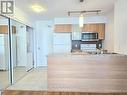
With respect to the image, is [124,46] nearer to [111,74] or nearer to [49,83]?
[111,74]

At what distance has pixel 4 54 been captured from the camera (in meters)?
4.56

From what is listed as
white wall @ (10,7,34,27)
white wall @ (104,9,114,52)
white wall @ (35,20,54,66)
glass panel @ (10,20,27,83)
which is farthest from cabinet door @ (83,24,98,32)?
glass panel @ (10,20,27,83)

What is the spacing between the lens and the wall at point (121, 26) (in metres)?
3.96

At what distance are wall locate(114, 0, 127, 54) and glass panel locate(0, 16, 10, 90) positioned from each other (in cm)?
311

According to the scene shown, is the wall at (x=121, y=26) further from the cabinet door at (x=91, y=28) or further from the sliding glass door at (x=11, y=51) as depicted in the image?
the sliding glass door at (x=11, y=51)

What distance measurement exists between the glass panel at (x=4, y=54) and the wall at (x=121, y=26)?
3115 mm

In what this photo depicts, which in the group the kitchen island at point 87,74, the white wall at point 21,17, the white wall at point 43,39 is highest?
the white wall at point 21,17

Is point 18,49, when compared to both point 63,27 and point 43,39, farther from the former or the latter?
point 43,39

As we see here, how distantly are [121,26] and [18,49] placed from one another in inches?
135

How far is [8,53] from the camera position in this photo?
15.8ft

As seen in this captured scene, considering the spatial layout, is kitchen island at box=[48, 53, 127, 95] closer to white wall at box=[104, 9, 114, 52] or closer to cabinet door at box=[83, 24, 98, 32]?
white wall at box=[104, 9, 114, 52]

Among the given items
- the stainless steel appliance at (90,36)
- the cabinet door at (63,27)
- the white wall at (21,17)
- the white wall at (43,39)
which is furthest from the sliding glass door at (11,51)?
the stainless steel appliance at (90,36)

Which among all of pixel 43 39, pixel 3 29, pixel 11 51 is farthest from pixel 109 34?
pixel 3 29

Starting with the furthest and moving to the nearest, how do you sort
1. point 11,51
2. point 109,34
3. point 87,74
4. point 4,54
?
point 109,34 → point 11,51 → point 4,54 → point 87,74
